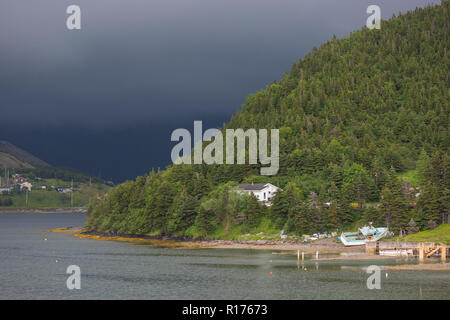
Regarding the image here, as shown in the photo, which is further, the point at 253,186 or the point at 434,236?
the point at 253,186

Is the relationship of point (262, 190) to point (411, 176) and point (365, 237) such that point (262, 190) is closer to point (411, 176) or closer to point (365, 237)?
point (365, 237)

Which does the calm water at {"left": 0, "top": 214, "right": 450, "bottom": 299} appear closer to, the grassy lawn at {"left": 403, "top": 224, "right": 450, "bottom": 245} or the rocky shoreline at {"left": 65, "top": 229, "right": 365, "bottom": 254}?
the rocky shoreline at {"left": 65, "top": 229, "right": 365, "bottom": 254}

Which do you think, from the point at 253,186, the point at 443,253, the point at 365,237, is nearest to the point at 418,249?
the point at 443,253

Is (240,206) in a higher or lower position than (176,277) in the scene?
higher

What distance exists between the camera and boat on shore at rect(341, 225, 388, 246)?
117m

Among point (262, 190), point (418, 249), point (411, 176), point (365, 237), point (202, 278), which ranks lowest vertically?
point (202, 278)

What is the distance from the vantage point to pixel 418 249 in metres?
103

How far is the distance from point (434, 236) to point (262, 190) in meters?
57.7

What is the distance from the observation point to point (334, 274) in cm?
8631

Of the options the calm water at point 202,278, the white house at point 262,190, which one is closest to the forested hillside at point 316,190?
the white house at point 262,190
